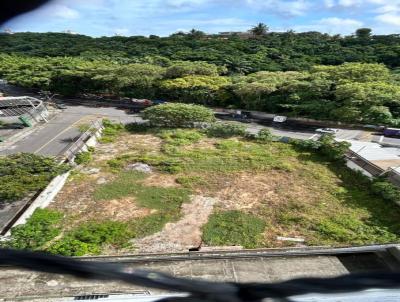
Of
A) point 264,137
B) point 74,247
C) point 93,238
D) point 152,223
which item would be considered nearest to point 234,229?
point 152,223

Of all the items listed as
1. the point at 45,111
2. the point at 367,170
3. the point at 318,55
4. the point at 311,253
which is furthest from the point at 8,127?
the point at 318,55

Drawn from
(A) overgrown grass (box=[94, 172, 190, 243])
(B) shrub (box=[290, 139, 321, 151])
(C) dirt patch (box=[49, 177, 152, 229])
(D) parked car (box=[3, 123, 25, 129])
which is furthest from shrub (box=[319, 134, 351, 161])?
(D) parked car (box=[3, 123, 25, 129])

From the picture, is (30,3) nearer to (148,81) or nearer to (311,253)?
(311,253)

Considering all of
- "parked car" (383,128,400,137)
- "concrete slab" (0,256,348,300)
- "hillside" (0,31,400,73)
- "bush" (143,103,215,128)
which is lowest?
"parked car" (383,128,400,137)

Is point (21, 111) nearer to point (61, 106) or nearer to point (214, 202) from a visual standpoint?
point (61, 106)

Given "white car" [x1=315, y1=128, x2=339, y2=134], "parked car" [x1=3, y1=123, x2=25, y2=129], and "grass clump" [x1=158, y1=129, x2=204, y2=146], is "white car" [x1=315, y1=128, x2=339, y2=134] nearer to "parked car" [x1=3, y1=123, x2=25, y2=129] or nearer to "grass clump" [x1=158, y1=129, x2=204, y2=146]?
"grass clump" [x1=158, y1=129, x2=204, y2=146]

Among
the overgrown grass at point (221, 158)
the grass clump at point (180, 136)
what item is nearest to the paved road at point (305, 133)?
the overgrown grass at point (221, 158)
